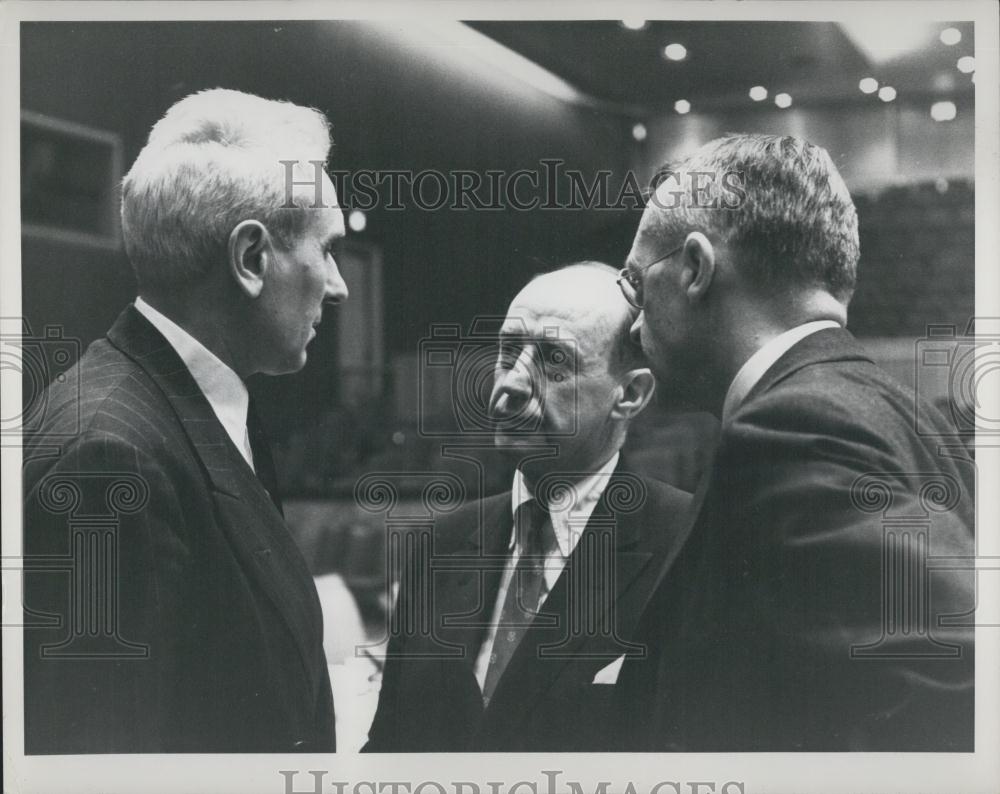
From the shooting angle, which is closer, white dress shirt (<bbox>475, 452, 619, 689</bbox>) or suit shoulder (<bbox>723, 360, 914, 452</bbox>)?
suit shoulder (<bbox>723, 360, 914, 452</bbox>)

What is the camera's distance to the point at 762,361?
273cm

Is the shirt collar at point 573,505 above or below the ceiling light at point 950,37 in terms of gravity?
below

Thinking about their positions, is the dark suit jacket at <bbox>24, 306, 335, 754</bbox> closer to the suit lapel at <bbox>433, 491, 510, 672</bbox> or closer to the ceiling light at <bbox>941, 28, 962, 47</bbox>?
the suit lapel at <bbox>433, 491, 510, 672</bbox>

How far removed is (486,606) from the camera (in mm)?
2805

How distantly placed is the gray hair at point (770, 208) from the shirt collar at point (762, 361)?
130 millimetres

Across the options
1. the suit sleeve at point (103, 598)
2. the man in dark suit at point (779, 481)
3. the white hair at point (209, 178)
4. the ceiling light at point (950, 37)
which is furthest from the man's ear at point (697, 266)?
the suit sleeve at point (103, 598)

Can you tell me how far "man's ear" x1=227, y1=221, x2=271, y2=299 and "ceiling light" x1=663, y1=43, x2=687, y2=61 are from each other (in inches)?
51.6

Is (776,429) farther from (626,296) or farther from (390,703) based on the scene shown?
(390,703)

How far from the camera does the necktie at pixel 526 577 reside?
279 centimetres

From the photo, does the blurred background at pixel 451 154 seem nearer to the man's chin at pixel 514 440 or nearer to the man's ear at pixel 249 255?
the man's chin at pixel 514 440

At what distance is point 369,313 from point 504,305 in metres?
0.41

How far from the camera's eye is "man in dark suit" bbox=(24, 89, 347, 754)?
2.73m

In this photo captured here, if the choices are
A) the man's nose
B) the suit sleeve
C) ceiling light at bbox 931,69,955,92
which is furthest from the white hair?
ceiling light at bbox 931,69,955,92

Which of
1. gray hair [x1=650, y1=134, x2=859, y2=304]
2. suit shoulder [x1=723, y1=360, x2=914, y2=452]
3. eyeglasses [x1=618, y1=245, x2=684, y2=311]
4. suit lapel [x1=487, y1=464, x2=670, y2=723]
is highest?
gray hair [x1=650, y1=134, x2=859, y2=304]
